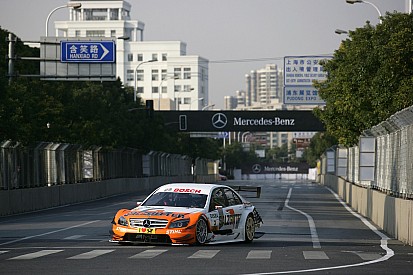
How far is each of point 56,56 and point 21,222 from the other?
17130mm

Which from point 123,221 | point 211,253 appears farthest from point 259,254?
point 123,221

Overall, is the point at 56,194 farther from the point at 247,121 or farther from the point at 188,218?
the point at 247,121

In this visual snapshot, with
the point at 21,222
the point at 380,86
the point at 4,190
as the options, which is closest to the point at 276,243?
the point at 21,222

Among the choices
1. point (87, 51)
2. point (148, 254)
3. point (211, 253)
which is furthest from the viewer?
point (87, 51)

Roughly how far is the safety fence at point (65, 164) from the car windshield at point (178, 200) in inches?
762

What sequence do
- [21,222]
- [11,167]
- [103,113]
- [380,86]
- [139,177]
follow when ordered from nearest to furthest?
[21,222] < [380,86] < [11,167] < [103,113] < [139,177]

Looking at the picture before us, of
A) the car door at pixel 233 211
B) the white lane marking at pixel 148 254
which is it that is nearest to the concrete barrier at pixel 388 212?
the car door at pixel 233 211

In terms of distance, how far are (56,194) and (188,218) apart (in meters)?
29.6

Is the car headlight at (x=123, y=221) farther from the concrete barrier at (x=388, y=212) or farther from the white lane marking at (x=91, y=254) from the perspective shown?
the concrete barrier at (x=388, y=212)

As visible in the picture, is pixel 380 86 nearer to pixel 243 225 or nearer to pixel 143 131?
pixel 243 225

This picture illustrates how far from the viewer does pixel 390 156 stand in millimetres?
30844

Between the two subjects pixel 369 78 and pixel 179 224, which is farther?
pixel 369 78

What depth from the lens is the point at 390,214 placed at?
27969 millimetres

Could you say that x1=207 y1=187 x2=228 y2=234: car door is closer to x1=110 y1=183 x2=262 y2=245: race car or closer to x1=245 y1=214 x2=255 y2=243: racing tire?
x1=110 y1=183 x2=262 y2=245: race car
